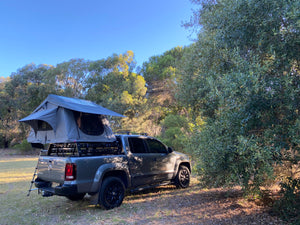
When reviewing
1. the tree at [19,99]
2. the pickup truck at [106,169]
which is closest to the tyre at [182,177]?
the pickup truck at [106,169]

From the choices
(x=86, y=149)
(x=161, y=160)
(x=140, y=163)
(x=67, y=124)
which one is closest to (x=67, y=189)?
(x=86, y=149)

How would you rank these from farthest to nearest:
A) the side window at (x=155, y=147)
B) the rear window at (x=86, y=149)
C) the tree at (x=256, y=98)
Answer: the side window at (x=155, y=147) < the rear window at (x=86, y=149) < the tree at (x=256, y=98)

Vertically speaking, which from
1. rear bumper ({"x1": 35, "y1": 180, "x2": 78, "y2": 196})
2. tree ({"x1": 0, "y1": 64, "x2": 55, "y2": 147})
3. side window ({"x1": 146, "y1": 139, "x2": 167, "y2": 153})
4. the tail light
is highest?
tree ({"x1": 0, "y1": 64, "x2": 55, "y2": 147})

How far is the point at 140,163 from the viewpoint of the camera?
6.51m

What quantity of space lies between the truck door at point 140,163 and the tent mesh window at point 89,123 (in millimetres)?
1025

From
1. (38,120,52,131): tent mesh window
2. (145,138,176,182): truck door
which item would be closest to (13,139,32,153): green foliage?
(38,120,52,131): tent mesh window

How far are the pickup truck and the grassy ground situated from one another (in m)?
0.41

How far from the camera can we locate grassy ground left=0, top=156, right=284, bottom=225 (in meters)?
4.96

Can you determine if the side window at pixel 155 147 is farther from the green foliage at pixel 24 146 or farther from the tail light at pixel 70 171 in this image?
the green foliage at pixel 24 146

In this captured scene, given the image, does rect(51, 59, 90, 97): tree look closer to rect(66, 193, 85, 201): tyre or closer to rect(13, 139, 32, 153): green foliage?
rect(13, 139, 32, 153): green foliage

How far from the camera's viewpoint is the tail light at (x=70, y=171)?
4.97 m

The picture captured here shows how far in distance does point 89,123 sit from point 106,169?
134 centimetres

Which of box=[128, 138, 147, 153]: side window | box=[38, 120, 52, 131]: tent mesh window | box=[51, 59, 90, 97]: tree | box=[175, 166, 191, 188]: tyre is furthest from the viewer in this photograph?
box=[51, 59, 90, 97]: tree

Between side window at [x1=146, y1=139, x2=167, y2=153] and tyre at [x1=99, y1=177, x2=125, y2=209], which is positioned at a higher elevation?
side window at [x1=146, y1=139, x2=167, y2=153]
